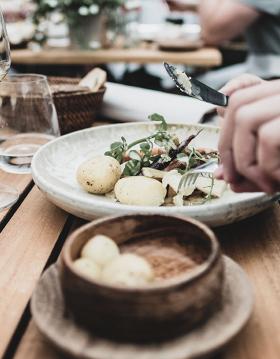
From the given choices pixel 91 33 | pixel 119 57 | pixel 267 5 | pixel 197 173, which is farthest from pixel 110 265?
pixel 91 33

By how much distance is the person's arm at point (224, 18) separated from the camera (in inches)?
86.1

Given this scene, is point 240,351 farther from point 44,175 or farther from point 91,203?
point 44,175

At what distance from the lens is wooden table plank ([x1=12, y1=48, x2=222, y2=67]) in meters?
2.48

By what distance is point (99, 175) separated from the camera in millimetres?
728

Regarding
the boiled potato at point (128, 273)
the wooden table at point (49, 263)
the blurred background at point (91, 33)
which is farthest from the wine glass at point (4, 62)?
the blurred background at point (91, 33)

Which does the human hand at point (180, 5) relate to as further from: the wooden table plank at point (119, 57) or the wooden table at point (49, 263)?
the wooden table at point (49, 263)

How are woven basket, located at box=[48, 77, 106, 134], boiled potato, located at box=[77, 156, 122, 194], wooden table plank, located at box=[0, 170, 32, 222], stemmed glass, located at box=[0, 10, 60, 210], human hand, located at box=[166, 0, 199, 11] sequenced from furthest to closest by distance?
human hand, located at box=[166, 0, 199, 11] < woven basket, located at box=[48, 77, 106, 134] < stemmed glass, located at box=[0, 10, 60, 210] < wooden table plank, located at box=[0, 170, 32, 222] < boiled potato, located at box=[77, 156, 122, 194]

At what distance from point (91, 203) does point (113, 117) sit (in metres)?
0.74

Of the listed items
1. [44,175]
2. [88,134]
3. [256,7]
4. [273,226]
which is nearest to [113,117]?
[88,134]

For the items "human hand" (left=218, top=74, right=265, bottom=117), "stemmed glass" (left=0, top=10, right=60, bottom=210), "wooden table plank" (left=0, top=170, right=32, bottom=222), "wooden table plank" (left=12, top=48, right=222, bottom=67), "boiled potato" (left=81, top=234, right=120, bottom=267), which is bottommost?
"wooden table plank" (left=12, top=48, right=222, bottom=67)

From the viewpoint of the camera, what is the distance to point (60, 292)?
472 mm

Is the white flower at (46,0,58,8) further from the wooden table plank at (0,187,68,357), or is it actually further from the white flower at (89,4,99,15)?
the wooden table plank at (0,187,68,357)

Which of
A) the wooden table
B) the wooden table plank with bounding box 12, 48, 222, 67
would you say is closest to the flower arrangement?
the wooden table plank with bounding box 12, 48, 222, 67

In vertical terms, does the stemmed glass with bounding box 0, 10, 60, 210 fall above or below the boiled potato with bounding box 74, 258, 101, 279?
below
